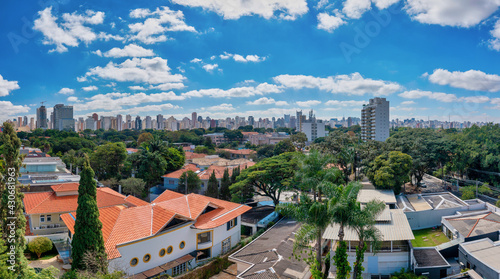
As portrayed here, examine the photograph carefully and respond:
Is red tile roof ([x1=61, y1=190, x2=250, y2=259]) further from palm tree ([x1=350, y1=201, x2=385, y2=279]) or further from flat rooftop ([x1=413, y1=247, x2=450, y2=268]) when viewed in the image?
flat rooftop ([x1=413, y1=247, x2=450, y2=268])

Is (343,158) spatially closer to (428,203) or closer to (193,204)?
(428,203)

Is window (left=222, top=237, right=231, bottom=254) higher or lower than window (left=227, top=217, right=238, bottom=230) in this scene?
lower

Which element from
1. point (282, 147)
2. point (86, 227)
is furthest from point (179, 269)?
point (282, 147)

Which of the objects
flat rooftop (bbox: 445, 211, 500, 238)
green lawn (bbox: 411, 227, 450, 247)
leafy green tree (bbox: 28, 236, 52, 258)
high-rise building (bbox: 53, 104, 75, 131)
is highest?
high-rise building (bbox: 53, 104, 75, 131)

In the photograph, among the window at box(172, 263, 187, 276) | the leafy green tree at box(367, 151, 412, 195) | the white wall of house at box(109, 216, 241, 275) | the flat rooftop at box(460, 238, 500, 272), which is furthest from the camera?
the leafy green tree at box(367, 151, 412, 195)

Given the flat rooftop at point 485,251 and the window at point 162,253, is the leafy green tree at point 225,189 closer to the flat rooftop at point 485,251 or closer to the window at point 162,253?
the window at point 162,253

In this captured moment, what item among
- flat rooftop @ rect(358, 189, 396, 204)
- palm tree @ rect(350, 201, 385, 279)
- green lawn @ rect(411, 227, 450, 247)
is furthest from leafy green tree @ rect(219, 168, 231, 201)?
palm tree @ rect(350, 201, 385, 279)
